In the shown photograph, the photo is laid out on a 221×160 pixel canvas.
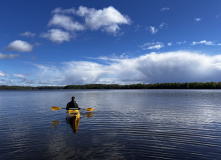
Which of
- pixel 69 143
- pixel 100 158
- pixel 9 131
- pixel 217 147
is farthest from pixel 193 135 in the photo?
pixel 9 131

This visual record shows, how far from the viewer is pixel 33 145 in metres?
12.2

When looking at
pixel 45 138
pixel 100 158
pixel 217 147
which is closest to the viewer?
pixel 100 158

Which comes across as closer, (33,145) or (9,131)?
(33,145)

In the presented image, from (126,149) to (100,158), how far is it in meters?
2.24

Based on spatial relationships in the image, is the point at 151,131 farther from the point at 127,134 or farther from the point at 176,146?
the point at 176,146

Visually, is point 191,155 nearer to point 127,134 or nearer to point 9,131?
point 127,134

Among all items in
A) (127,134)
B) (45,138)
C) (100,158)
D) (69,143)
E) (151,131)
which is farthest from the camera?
(151,131)

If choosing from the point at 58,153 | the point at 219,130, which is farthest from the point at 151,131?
the point at 58,153

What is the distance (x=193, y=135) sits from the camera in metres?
14.5

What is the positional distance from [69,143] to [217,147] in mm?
10996

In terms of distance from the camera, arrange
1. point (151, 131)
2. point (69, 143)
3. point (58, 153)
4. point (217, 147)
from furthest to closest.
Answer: point (151, 131) < point (69, 143) < point (217, 147) < point (58, 153)

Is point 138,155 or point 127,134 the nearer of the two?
point 138,155

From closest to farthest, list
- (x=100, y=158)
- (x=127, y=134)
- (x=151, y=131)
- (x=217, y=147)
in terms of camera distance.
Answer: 1. (x=100, y=158)
2. (x=217, y=147)
3. (x=127, y=134)
4. (x=151, y=131)

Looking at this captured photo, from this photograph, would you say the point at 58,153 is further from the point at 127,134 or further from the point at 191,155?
the point at 191,155
